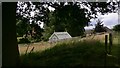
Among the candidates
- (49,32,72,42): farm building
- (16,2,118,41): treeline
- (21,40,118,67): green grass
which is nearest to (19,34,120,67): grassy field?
(21,40,118,67): green grass

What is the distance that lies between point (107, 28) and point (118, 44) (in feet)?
1.44

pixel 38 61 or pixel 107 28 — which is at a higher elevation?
pixel 107 28

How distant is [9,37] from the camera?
11406 mm

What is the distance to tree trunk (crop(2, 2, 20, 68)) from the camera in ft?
37.1

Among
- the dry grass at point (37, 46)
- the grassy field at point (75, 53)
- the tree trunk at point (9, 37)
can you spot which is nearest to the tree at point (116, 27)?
the grassy field at point (75, 53)

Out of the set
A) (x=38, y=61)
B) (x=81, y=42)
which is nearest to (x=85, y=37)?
(x=81, y=42)

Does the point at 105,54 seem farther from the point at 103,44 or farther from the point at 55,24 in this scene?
the point at 55,24

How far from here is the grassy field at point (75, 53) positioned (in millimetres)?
11328

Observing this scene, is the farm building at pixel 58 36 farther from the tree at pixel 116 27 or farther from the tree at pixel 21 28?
the tree at pixel 116 27

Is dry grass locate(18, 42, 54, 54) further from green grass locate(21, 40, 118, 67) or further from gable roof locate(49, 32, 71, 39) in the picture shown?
gable roof locate(49, 32, 71, 39)

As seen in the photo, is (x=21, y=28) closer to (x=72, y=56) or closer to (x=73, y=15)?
(x=73, y=15)

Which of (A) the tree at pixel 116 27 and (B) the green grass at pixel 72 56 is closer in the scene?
(A) the tree at pixel 116 27

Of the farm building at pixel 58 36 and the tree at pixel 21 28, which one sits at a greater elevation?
the tree at pixel 21 28

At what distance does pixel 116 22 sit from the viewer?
11.2 metres
